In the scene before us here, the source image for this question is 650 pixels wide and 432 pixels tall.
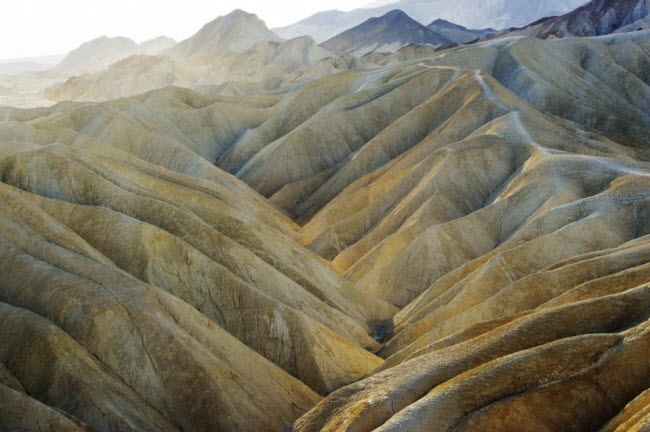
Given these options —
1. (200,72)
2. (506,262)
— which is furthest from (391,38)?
(506,262)

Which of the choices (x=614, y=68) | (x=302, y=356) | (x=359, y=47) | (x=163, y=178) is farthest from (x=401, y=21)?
(x=302, y=356)

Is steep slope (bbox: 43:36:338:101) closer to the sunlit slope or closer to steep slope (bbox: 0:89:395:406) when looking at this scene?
the sunlit slope

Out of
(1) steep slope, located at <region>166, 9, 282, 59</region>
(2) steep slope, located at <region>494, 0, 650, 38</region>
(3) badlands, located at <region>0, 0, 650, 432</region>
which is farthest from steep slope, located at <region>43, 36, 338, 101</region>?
(3) badlands, located at <region>0, 0, 650, 432</region>

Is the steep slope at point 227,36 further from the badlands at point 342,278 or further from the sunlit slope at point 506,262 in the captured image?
the badlands at point 342,278

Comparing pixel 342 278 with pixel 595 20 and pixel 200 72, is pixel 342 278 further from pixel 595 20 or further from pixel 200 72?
pixel 200 72

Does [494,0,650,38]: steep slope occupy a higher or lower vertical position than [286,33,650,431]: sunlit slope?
higher

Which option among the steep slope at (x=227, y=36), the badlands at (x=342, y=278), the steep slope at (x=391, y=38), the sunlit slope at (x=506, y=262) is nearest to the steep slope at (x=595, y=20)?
the steep slope at (x=391, y=38)

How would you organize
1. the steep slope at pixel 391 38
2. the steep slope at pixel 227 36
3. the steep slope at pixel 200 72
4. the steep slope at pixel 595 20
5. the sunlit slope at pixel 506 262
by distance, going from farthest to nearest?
the steep slope at pixel 391 38 < the steep slope at pixel 227 36 < the steep slope at pixel 200 72 < the steep slope at pixel 595 20 < the sunlit slope at pixel 506 262
